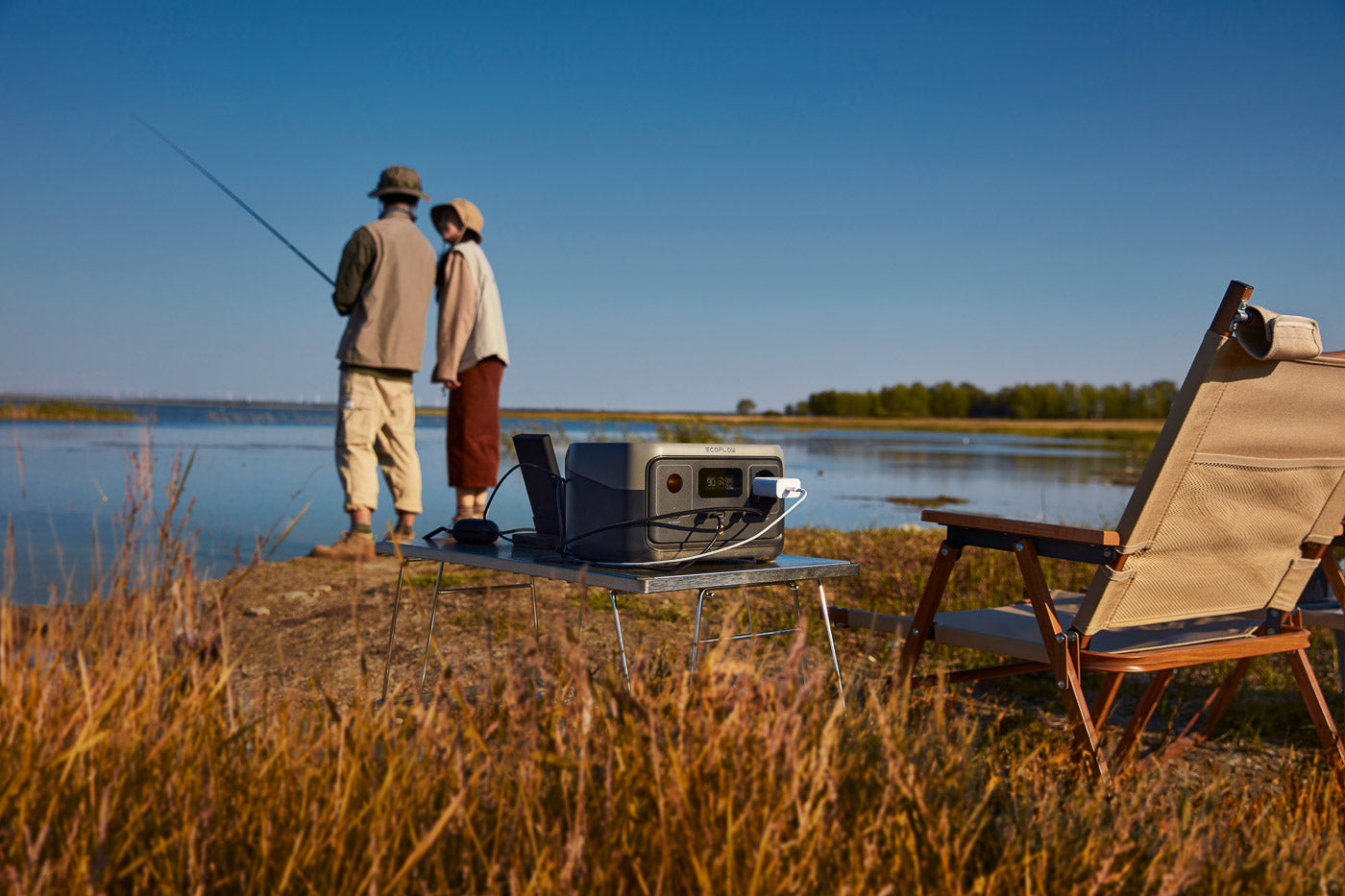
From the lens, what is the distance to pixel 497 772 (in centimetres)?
143

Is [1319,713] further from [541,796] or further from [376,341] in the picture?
[376,341]

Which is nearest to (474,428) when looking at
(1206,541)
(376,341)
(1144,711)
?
(376,341)

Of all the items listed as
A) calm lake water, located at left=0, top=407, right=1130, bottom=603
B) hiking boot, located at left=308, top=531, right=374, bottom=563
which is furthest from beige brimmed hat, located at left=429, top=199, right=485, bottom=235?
hiking boot, located at left=308, top=531, right=374, bottom=563

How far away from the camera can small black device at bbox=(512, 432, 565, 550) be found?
256 cm

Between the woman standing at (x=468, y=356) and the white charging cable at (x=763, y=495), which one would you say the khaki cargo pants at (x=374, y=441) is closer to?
the woman standing at (x=468, y=356)

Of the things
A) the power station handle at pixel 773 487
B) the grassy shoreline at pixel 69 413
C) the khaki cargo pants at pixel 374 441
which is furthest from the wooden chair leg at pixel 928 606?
the grassy shoreline at pixel 69 413

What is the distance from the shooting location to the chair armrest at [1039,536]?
225 centimetres

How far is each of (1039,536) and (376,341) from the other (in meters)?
4.55

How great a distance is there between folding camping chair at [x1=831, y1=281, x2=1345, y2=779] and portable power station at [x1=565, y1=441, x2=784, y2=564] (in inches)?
23.1

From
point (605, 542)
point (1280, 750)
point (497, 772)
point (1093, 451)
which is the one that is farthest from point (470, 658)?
point (1093, 451)

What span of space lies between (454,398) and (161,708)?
4473 millimetres

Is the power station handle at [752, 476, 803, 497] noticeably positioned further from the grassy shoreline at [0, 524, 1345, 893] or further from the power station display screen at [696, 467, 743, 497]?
the grassy shoreline at [0, 524, 1345, 893]

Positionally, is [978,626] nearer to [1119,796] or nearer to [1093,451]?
[1119,796]

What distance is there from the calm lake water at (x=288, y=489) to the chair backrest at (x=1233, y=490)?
2.09 m
